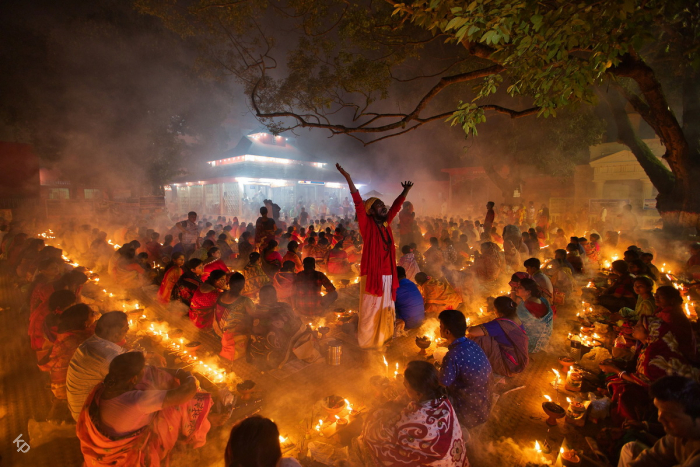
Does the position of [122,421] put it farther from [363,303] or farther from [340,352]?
[363,303]

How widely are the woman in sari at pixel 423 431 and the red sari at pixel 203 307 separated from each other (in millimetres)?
3822

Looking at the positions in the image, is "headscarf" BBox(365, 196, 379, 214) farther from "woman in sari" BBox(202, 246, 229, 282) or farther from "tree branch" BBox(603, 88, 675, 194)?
"tree branch" BBox(603, 88, 675, 194)

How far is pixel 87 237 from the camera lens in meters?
10.9

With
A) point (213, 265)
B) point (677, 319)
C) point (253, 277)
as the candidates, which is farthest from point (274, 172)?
point (677, 319)

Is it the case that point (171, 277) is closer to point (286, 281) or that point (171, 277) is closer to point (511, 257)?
point (286, 281)

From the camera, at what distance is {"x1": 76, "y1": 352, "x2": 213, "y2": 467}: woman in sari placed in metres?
2.29

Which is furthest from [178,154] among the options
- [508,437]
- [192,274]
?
[508,437]

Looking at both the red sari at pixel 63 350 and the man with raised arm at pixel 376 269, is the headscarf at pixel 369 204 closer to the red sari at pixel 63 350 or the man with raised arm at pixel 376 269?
the man with raised arm at pixel 376 269

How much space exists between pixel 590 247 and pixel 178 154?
26.7 m

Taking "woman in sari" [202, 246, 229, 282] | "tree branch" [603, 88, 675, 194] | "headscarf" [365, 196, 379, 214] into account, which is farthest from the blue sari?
"tree branch" [603, 88, 675, 194]

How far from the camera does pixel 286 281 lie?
633 centimetres

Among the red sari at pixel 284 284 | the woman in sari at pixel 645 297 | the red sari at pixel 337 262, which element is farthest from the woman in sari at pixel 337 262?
the woman in sari at pixel 645 297

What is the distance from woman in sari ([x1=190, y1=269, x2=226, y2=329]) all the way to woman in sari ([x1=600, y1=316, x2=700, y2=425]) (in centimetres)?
518

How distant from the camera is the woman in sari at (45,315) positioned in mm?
3787
